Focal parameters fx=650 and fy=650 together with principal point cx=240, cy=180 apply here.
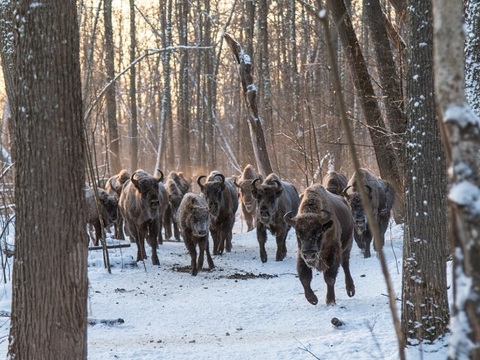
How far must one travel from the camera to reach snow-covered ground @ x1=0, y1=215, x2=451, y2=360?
658 cm

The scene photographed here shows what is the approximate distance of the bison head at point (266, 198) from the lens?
Result: 13.6 metres

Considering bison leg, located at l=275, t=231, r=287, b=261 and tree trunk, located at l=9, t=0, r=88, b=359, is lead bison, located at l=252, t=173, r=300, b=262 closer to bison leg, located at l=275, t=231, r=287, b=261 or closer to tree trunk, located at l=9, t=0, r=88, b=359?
bison leg, located at l=275, t=231, r=287, b=261

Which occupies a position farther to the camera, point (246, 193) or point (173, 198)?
point (246, 193)

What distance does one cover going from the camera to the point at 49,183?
4.29m

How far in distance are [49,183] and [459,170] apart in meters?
2.93

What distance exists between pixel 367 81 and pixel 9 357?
10400 millimetres

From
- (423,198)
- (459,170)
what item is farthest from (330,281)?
(459,170)

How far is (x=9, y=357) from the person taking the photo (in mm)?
4605

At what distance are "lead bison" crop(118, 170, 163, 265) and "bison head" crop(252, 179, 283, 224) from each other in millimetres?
2134

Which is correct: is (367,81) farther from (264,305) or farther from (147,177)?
(264,305)

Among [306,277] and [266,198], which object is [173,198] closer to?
[266,198]

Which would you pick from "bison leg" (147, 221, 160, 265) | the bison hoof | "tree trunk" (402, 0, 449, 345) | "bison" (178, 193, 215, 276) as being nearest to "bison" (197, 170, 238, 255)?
"bison leg" (147, 221, 160, 265)

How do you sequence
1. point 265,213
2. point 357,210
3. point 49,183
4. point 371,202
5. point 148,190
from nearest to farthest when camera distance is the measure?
1. point 49,183
2. point 357,210
3. point 371,202
4. point 265,213
5. point 148,190

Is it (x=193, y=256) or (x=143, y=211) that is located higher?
(x=143, y=211)
